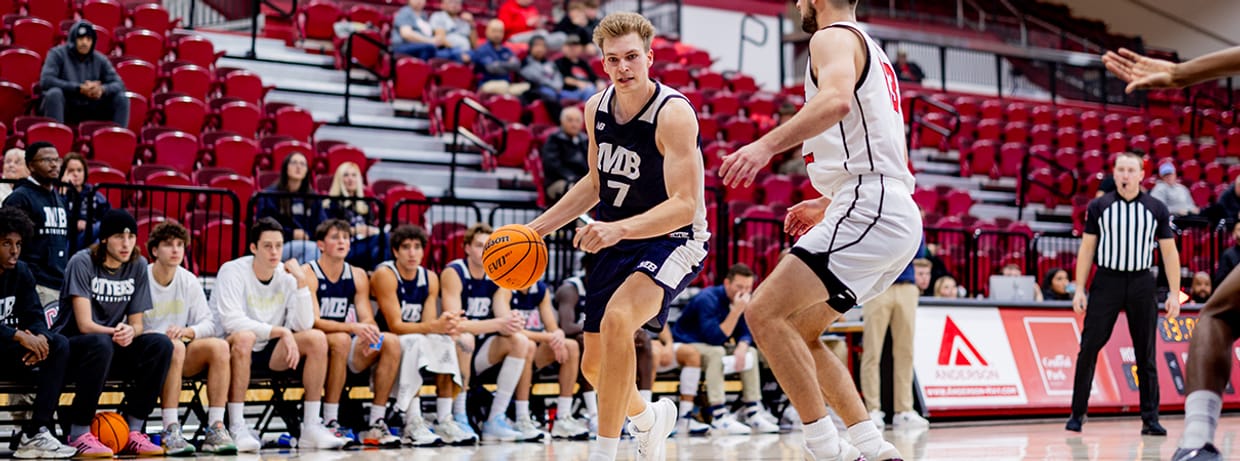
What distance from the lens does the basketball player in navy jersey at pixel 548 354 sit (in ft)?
28.0

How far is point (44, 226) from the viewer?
7492 mm

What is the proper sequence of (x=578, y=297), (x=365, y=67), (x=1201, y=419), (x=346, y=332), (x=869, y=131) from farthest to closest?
(x=365, y=67) → (x=578, y=297) → (x=346, y=332) → (x=869, y=131) → (x=1201, y=419)

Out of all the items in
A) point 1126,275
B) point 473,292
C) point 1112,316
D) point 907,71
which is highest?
point 907,71

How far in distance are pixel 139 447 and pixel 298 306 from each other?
4.33 feet

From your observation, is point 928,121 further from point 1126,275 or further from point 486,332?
point 486,332

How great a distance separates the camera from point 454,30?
15.6 m

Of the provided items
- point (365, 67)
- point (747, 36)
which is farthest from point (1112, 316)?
point (747, 36)

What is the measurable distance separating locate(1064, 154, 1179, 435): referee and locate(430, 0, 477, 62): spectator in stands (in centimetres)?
841

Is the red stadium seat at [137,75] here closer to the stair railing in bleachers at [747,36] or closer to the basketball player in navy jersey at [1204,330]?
the basketball player in navy jersey at [1204,330]

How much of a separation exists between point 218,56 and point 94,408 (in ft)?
24.4

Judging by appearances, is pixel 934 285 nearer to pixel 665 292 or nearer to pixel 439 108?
pixel 439 108

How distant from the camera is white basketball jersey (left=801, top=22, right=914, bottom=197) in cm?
433

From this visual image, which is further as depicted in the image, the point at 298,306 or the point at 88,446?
the point at 298,306

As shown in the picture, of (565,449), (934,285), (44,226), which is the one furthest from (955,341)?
(44,226)
